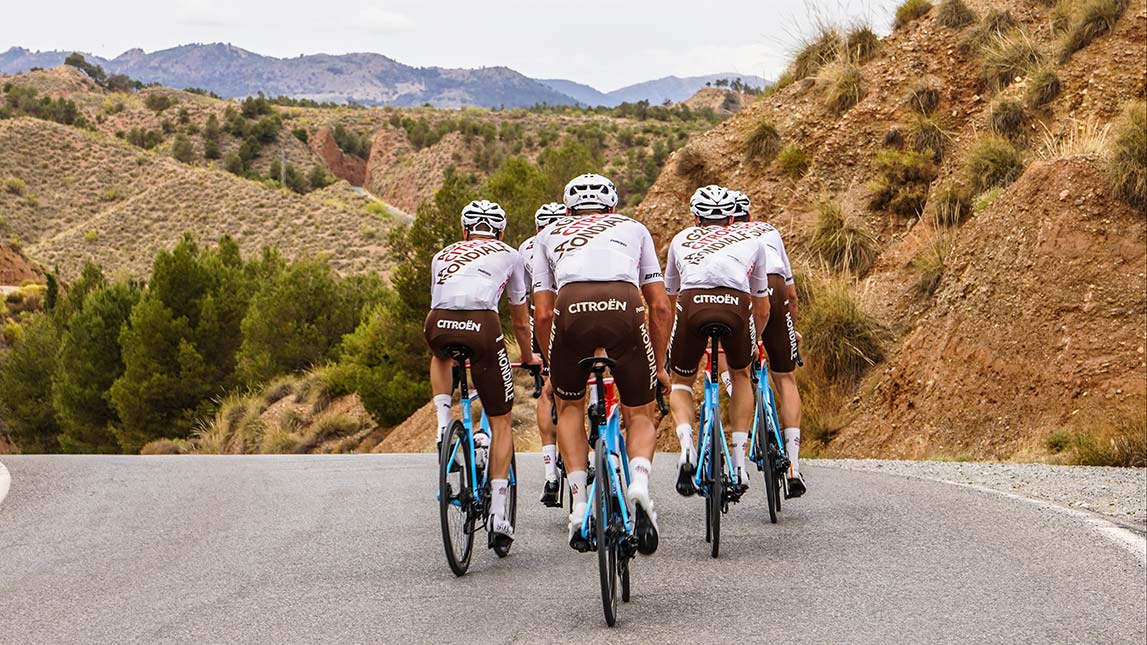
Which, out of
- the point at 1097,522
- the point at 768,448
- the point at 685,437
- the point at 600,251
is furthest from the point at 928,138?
the point at 600,251

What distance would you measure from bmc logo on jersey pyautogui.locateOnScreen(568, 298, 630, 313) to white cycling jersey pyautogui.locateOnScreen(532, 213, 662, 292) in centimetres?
13

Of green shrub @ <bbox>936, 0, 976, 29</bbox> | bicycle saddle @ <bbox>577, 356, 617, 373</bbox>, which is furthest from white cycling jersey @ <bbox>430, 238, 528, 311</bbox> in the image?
green shrub @ <bbox>936, 0, 976, 29</bbox>

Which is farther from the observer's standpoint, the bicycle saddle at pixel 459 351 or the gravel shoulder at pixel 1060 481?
the gravel shoulder at pixel 1060 481

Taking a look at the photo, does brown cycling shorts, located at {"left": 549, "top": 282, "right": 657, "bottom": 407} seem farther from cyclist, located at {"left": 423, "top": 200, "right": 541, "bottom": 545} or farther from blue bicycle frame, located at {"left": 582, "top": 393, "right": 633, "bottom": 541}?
cyclist, located at {"left": 423, "top": 200, "right": 541, "bottom": 545}

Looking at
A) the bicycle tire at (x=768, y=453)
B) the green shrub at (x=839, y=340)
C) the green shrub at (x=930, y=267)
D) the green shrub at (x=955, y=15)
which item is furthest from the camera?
the green shrub at (x=955, y=15)

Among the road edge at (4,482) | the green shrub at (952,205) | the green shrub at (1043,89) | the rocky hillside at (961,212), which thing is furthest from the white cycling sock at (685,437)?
the green shrub at (1043,89)

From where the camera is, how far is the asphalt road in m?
6.79

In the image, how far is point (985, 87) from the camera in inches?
1108

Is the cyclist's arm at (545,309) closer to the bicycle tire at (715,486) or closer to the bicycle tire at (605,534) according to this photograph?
the bicycle tire at (605,534)

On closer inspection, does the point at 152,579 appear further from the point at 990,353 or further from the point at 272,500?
the point at 990,353

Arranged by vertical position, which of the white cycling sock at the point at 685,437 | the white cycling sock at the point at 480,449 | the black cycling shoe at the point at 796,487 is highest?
the white cycling sock at the point at 480,449

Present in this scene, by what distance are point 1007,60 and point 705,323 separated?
21.3 meters

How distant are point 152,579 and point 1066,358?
13.1 m

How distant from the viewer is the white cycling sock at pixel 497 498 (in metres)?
8.13
